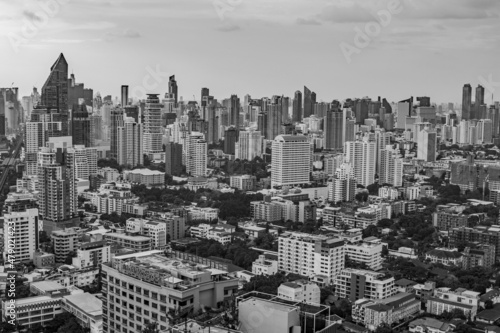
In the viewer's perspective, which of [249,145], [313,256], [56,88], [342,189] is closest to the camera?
[313,256]

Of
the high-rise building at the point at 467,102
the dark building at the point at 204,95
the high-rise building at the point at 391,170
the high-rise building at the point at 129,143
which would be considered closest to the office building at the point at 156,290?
the high-rise building at the point at 391,170

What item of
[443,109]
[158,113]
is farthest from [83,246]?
[443,109]

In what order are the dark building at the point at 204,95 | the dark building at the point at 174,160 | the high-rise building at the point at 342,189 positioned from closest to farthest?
the high-rise building at the point at 342,189 < the dark building at the point at 174,160 < the dark building at the point at 204,95

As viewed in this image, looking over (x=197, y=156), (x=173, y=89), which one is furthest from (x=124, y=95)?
(x=197, y=156)

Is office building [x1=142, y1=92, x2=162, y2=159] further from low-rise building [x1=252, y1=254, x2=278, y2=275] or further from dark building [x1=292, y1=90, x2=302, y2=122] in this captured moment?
low-rise building [x1=252, y1=254, x2=278, y2=275]

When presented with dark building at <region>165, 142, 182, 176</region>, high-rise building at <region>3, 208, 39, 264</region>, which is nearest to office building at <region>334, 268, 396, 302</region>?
high-rise building at <region>3, 208, 39, 264</region>

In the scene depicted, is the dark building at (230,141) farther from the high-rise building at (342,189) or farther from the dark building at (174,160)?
the high-rise building at (342,189)

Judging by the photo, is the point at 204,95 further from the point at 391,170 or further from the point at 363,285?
the point at 363,285

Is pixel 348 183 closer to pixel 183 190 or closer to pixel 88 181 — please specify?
pixel 183 190
